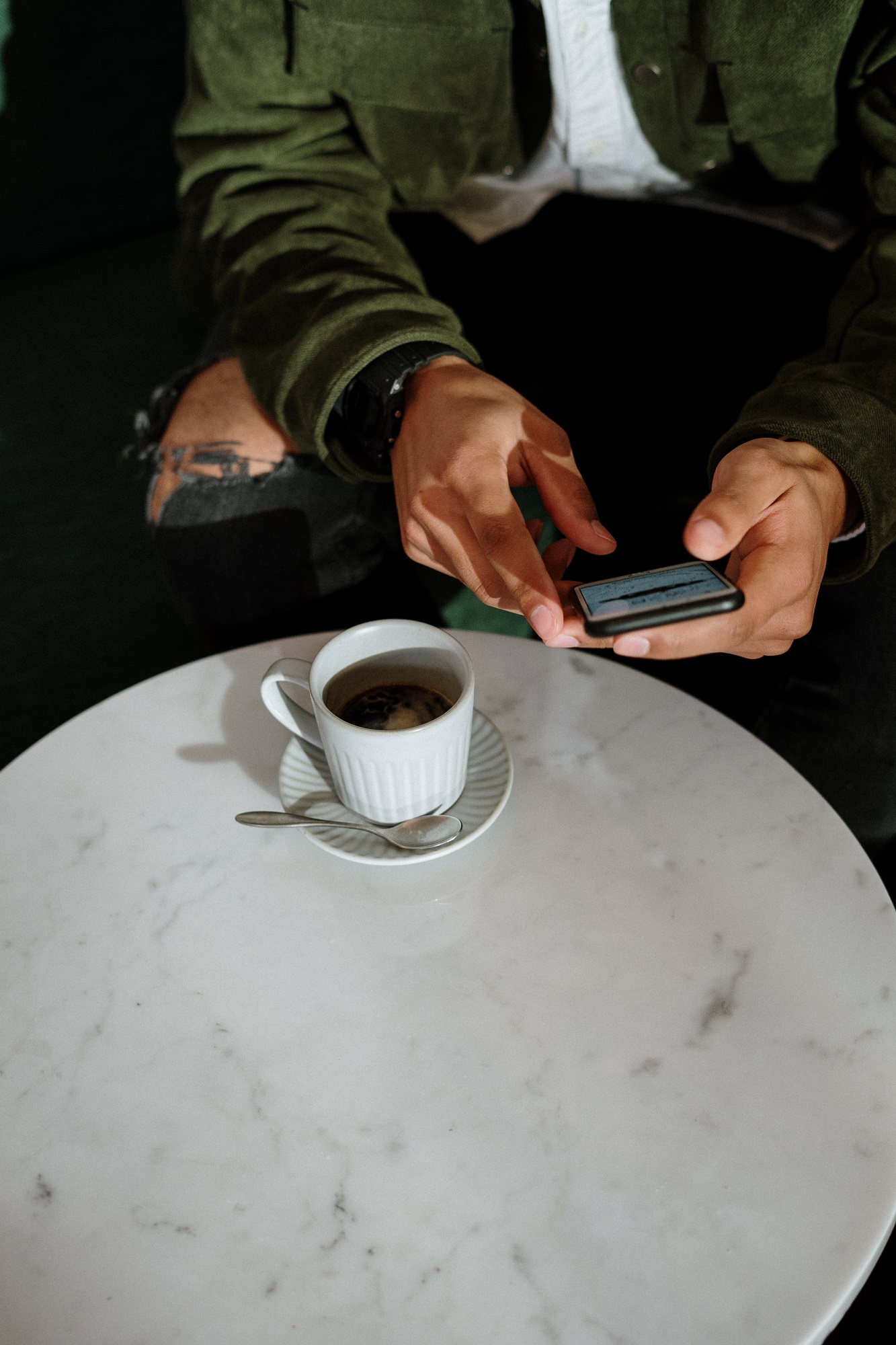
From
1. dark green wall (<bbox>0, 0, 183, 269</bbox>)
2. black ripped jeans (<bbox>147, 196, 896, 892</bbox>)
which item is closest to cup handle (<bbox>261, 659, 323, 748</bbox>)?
black ripped jeans (<bbox>147, 196, 896, 892</bbox>)

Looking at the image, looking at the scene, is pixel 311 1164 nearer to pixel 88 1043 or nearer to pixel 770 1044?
pixel 88 1043

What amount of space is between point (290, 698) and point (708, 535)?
30 cm

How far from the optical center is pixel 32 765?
71cm

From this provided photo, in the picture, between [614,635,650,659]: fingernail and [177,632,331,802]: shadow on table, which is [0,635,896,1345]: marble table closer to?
[177,632,331,802]: shadow on table

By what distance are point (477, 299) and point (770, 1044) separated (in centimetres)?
92

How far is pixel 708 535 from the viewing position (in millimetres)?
570

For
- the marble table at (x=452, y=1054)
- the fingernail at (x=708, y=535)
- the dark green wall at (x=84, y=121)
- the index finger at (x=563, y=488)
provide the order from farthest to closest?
the dark green wall at (x=84, y=121)
the index finger at (x=563, y=488)
the fingernail at (x=708, y=535)
the marble table at (x=452, y=1054)

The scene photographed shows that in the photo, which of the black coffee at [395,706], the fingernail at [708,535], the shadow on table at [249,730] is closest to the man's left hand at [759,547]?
the fingernail at [708,535]

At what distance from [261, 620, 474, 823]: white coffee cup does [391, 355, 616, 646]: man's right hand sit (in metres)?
0.07

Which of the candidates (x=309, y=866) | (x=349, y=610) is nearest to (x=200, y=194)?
(x=349, y=610)

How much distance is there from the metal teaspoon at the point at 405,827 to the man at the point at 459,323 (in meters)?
0.14

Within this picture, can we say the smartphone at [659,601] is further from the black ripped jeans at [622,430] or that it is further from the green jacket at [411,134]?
the black ripped jeans at [622,430]

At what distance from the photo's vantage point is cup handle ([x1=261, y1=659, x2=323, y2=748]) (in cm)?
65

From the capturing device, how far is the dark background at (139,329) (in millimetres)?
1087
